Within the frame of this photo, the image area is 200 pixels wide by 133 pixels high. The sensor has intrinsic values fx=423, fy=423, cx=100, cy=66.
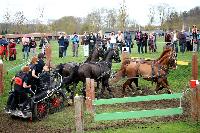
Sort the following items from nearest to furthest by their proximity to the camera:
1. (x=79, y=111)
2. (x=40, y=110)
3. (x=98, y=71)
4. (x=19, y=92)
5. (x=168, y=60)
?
(x=79, y=111) < (x=19, y=92) < (x=40, y=110) < (x=98, y=71) < (x=168, y=60)

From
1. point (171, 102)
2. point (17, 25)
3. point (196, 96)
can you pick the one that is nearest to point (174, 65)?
point (171, 102)

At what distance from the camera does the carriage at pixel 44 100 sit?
1423 centimetres

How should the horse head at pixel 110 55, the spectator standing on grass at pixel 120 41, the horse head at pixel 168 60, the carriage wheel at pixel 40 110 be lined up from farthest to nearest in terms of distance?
the spectator standing on grass at pixel 120 41 < the horse head at pixel 110 55 < the horse head at pixel 168 60 < the carriage wheel at pixel 40 110

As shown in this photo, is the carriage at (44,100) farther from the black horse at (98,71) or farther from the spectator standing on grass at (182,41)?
the spectator standing on grass at (182,41)

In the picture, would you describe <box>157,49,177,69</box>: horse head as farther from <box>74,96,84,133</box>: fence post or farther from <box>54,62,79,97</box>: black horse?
<box>74,96,84,133</box>: fence post

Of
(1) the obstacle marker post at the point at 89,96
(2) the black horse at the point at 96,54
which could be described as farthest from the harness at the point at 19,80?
(2) the black horse at the point at 96,54

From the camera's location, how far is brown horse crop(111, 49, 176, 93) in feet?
60.2

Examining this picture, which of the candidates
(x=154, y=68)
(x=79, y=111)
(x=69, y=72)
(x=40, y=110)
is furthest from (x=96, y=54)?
(x=79, y=111)

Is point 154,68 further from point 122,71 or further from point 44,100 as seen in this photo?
point 44,100

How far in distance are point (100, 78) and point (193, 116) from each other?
6134 millimetres

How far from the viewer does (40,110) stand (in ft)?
48.0

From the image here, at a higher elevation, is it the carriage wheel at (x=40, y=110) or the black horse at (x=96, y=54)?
the black horse at (x=96, y=54)

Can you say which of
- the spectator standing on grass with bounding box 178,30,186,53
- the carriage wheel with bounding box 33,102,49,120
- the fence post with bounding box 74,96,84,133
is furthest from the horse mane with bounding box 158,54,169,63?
the spectator standing on grass with bounding box 178,30,186,53

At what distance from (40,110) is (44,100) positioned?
0.48 m
